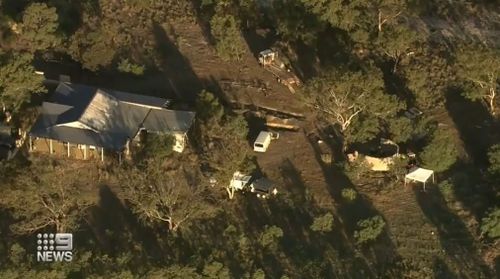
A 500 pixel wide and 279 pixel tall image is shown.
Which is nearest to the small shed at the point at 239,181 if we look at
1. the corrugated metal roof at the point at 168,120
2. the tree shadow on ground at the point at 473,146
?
the corrugated metal roof at the point at 168,120

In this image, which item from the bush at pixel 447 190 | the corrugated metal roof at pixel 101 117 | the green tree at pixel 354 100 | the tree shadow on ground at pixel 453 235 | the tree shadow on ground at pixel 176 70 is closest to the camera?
the tree shadow on ground at pixel 453 235

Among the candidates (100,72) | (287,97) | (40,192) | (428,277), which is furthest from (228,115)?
(428,277)

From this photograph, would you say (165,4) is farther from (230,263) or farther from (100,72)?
(230,263)

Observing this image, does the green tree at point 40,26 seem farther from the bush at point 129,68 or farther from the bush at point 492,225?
the bush at point 492,225

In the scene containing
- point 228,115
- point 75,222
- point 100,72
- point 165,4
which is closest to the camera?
point 75,222

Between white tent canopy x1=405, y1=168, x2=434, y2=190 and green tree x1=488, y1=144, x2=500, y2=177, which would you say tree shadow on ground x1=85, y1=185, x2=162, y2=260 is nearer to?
white tent canopy x1=405, y1=168, x2=434, y2=190

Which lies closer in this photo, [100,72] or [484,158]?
[484,158]
